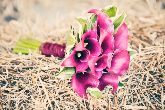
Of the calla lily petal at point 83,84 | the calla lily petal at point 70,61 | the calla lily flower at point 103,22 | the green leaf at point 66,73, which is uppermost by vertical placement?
the calla lily flower at point 103,22

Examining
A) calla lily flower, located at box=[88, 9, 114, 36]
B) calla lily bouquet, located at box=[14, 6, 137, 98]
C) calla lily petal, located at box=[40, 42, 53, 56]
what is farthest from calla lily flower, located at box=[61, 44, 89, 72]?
calla lily petal, located at box=[40, 42, 53, 56]

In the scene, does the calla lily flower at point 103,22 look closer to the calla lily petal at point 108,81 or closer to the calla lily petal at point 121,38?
the calla lily petal at point 121,38

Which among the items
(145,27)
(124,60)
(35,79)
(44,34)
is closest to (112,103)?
(124,60)

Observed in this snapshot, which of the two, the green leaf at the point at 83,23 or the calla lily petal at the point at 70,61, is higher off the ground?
the green leaf at the point at 83,23

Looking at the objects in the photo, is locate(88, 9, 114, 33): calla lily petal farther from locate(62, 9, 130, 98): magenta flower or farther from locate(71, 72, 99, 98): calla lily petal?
locate(71, 72, 99, 98): calla lily petal

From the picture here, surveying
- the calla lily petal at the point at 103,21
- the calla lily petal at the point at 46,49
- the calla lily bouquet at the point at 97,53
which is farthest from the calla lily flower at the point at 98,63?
the calla lily petal at the point at 46,49

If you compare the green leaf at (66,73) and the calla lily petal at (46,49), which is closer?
the green leaf at (66,73)
